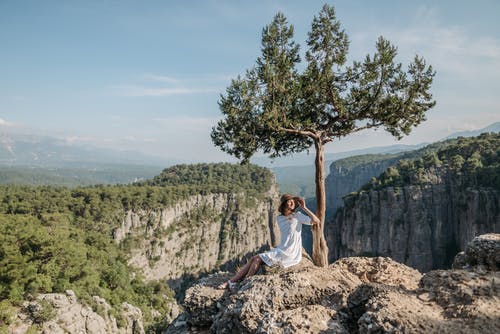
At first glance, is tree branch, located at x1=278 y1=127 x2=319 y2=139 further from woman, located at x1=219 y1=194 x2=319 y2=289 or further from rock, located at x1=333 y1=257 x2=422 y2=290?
rock, located at x1=333 y1=257 x2=422 y2=290

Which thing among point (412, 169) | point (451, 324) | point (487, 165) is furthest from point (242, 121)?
point (412, 169)

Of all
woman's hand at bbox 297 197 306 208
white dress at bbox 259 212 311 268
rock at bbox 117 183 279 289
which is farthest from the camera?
rock at bbox 117 183 279 289

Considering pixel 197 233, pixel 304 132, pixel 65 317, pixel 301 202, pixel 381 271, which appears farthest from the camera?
pixel 197 233

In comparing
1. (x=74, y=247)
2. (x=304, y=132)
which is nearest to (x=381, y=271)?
(x=304, y=132)

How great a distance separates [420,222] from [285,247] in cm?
7612

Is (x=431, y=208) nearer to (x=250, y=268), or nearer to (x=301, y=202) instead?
(x=301, y=202)

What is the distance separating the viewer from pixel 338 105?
1223cm

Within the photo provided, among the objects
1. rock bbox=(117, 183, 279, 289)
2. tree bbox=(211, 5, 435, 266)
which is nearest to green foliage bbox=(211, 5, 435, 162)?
tree bbox=(211, 5, 435, 266)

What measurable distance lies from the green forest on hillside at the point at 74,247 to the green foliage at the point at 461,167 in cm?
5632

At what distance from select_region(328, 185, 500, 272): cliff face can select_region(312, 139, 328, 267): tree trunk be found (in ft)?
205

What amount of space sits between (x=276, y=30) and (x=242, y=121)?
3.28 metres

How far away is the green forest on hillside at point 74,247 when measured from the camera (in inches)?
1377

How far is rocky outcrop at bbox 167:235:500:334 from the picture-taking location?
514 centimetres

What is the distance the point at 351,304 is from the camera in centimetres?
652
